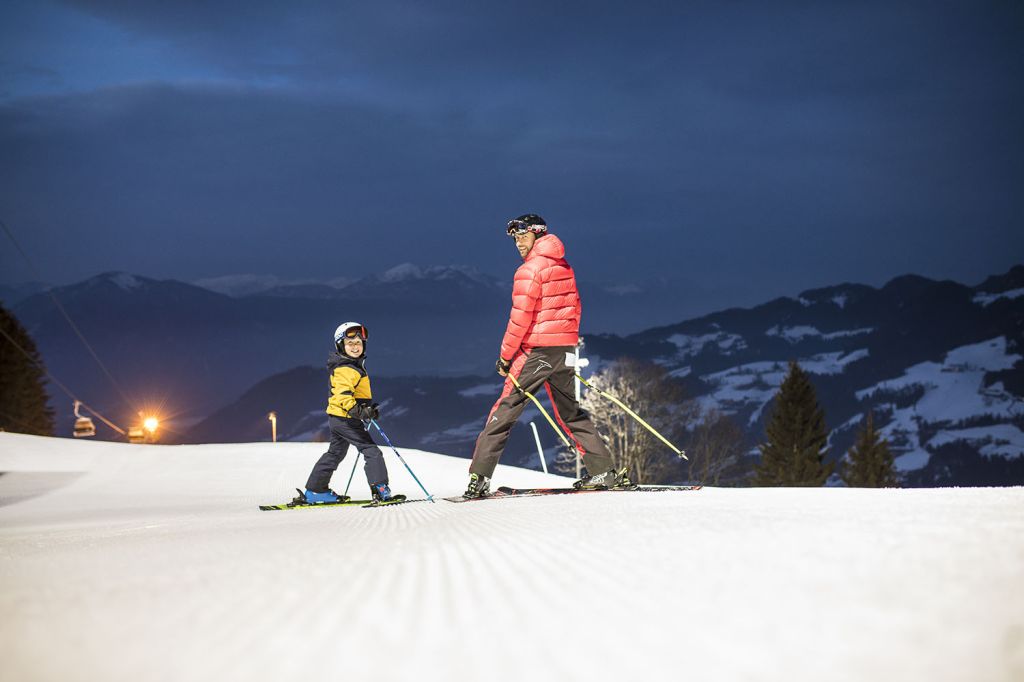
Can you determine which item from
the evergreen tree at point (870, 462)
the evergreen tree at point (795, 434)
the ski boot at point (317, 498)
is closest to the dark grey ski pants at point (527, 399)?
the ski boot at point (317, 498)

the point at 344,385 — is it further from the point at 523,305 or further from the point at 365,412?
the point at 523,305

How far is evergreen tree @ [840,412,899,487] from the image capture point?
4950cm

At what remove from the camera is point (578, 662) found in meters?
1.45

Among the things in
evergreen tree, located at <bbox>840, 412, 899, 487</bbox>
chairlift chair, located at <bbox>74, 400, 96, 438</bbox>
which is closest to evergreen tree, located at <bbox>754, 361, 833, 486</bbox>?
evergreen tree, located at <bbox>840, 412, 899, 487</bbox>

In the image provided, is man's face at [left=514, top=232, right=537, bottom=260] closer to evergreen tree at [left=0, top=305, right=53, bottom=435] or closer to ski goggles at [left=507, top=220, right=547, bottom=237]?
ski goggles at [left=507, top=220, right=547, bottom=237]

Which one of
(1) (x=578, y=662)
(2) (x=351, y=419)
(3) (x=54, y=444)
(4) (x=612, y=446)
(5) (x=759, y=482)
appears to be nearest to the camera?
(1) (x=578, y=662)

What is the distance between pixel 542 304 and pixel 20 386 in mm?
57653

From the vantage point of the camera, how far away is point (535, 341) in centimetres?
676

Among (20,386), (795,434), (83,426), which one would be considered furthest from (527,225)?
(20,386)

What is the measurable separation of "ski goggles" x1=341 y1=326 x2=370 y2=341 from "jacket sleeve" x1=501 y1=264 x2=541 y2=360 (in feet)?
5.75

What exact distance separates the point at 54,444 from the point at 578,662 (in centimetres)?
1658

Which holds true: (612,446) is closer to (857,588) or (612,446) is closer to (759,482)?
(759,482)

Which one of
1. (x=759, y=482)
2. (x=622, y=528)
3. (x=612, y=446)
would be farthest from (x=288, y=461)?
(x=759, y=482)

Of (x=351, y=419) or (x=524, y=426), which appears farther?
(x=524, y=426)
